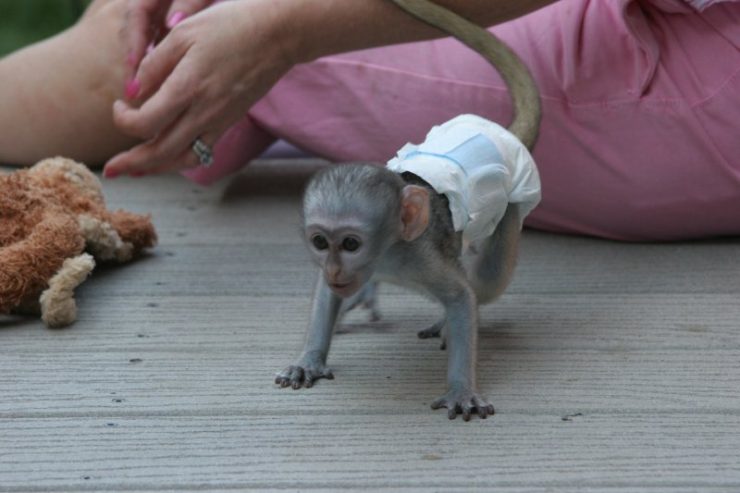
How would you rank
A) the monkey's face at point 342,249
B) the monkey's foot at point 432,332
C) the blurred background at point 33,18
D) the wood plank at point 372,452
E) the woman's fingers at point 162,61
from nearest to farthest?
the wood plank at point 372,452 → the monkey's face at point 342,249 → the monkey's foot at point 432,332 → the woman's fingers at point 162,61 → the blurred background at point 33,18

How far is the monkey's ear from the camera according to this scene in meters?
1.72

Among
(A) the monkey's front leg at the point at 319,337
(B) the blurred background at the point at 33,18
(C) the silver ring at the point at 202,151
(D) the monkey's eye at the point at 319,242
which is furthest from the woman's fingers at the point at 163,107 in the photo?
(B) the blurred background at the point at 33,18

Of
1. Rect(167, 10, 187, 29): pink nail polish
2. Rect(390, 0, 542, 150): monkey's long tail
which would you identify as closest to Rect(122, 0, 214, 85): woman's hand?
Rect(167, 10, 187, 29): pink nail polish

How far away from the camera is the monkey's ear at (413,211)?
67.9 inches

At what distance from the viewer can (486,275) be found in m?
2.02

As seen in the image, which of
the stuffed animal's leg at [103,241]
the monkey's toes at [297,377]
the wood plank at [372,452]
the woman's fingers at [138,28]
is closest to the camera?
the wood plank at [372,452]

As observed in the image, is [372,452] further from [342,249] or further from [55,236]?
[55,236]

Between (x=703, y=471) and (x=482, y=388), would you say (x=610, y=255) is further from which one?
(x=703, y=471)

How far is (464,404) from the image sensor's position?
1.71m

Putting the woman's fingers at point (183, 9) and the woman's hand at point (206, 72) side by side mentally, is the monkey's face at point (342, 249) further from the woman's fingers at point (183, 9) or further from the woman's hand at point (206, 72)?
the woman's fingers at point (183, 9)

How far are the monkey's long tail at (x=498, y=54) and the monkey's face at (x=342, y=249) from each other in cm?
57

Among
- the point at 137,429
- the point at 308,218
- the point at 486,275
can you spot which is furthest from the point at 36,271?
the point at 486,275

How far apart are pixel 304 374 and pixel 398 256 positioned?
25 cm

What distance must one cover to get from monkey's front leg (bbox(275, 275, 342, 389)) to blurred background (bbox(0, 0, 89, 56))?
2.99 meters
